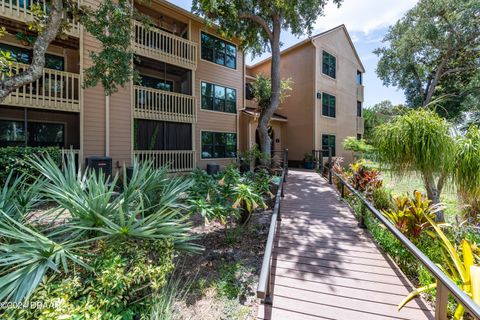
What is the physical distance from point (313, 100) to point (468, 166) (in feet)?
43.6

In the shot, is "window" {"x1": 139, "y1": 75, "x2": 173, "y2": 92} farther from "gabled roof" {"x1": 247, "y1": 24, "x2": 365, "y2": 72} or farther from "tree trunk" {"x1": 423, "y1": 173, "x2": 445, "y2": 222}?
"tree trunk" {"x1": 423, "y1": 173, "x2": 445, "y2": 222}

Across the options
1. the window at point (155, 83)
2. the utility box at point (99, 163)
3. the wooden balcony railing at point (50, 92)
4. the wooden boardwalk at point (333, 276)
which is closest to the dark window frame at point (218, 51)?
the window at point (155, 83)

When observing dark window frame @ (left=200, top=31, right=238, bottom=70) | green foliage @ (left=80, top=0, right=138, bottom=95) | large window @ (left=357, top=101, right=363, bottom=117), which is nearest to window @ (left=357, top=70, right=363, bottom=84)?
large window @ (left=357, top=101, right=363, bottom=117)

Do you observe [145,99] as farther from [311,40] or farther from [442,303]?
[311,40]

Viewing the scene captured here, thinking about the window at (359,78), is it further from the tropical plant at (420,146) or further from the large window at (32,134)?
the large window at (32,134)

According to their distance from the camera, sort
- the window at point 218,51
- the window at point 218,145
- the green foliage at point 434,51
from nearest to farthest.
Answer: the window at point 218,145 < the window at point 218,51 < the green foliage at point 434,51

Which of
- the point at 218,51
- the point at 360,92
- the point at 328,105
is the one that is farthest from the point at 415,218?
the point at 360,92

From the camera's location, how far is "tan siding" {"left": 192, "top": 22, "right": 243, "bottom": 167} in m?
13.0

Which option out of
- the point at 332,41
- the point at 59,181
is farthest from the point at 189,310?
the point at 332,41

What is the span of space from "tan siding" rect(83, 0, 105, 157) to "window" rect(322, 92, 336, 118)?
47.4 feet

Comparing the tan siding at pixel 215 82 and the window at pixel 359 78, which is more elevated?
the window at pixel 359 78

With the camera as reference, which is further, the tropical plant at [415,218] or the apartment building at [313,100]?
the apartment building at [313,100]

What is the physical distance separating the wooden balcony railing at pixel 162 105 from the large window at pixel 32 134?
3.09 metres

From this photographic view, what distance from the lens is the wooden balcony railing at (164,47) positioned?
10.4 meters
